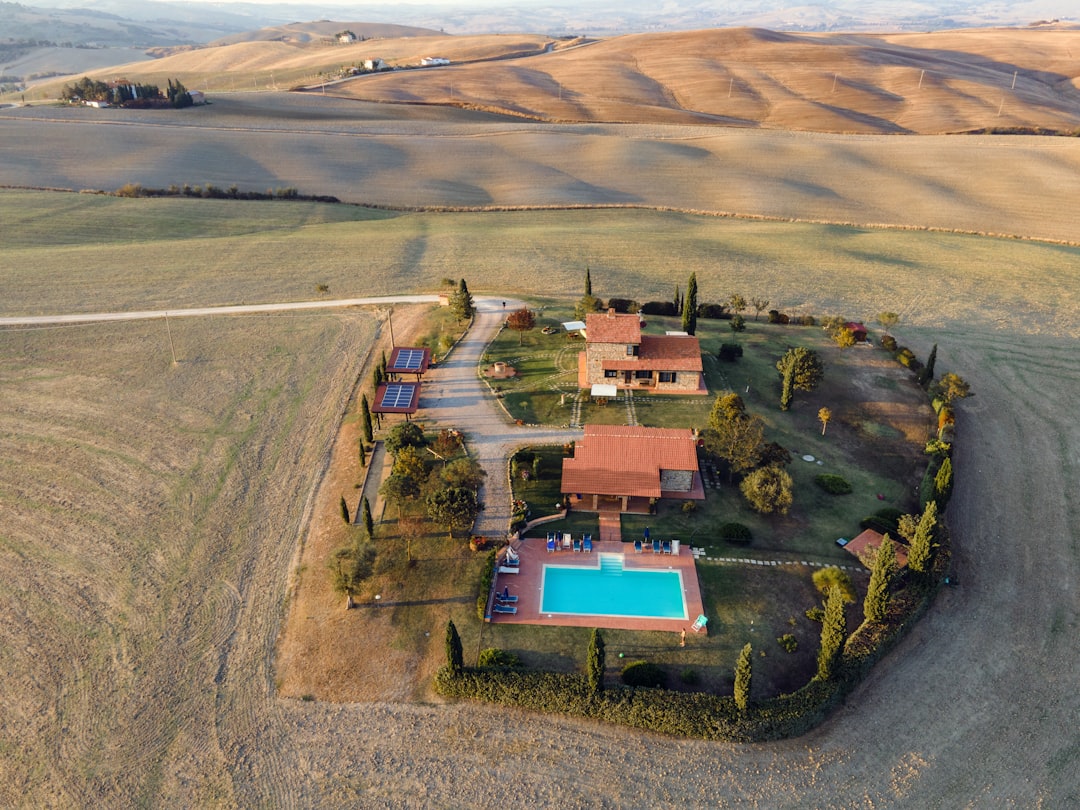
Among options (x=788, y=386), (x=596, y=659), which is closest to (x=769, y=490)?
(x=788, y=386)

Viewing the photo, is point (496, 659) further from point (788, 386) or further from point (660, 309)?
point (660, 309)

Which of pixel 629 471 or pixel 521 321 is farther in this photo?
pixel 521 321

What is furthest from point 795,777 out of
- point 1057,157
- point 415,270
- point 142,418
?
point 1057,157

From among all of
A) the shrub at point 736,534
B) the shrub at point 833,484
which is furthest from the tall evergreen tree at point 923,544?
the shrub at point 736,534

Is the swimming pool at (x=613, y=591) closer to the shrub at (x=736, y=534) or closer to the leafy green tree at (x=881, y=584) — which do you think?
the shrub at (x=736, y=534)

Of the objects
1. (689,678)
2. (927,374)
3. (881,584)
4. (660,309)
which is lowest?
(689,678)

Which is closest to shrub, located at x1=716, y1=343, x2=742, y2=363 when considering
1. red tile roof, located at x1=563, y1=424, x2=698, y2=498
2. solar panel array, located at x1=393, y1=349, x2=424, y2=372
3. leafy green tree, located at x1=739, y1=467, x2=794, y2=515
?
red tile roof, located at x1=563, y1=424, x2=698, y2=498

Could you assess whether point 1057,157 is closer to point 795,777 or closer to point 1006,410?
point 1006,410
